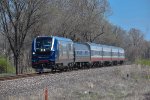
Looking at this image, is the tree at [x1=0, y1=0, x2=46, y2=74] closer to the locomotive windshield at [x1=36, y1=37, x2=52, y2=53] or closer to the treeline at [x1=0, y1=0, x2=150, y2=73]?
the treeline at [x1=0, y1=0, x2=150, y2=73]

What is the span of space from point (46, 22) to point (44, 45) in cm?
1607

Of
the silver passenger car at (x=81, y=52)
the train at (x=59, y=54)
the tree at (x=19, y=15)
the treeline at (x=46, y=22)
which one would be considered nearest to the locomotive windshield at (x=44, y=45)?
the train at (x=59, y=54)

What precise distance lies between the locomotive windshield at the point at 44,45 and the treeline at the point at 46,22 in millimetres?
4816

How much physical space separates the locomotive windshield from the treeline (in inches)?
190

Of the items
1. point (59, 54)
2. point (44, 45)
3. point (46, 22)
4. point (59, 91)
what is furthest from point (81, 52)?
point (59, 91)

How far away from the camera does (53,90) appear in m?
22.2

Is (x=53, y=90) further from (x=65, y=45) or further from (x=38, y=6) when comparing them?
(x=38, y=6)

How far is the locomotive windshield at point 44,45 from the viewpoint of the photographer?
35.2 meters

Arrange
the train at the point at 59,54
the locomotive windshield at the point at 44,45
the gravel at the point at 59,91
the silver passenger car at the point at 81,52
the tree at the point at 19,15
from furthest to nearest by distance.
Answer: the silver passenger car at the point at 81,52 < the tree at the point at 19,15 < the locomotive windshield at the point at 44,45 < the train at the point at 59,54 < the gravel at the point at 59,91

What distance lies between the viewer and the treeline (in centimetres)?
4328

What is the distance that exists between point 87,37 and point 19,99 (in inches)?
2279

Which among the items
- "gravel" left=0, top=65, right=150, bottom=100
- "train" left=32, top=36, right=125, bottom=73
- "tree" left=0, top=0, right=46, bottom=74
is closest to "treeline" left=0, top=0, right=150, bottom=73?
"tree" left=0, top=0, right=46, bottom=74

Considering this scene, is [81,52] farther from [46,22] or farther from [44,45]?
[44,45]

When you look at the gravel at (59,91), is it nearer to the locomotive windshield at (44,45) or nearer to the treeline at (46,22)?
the locomotive windshield at (44,45)
